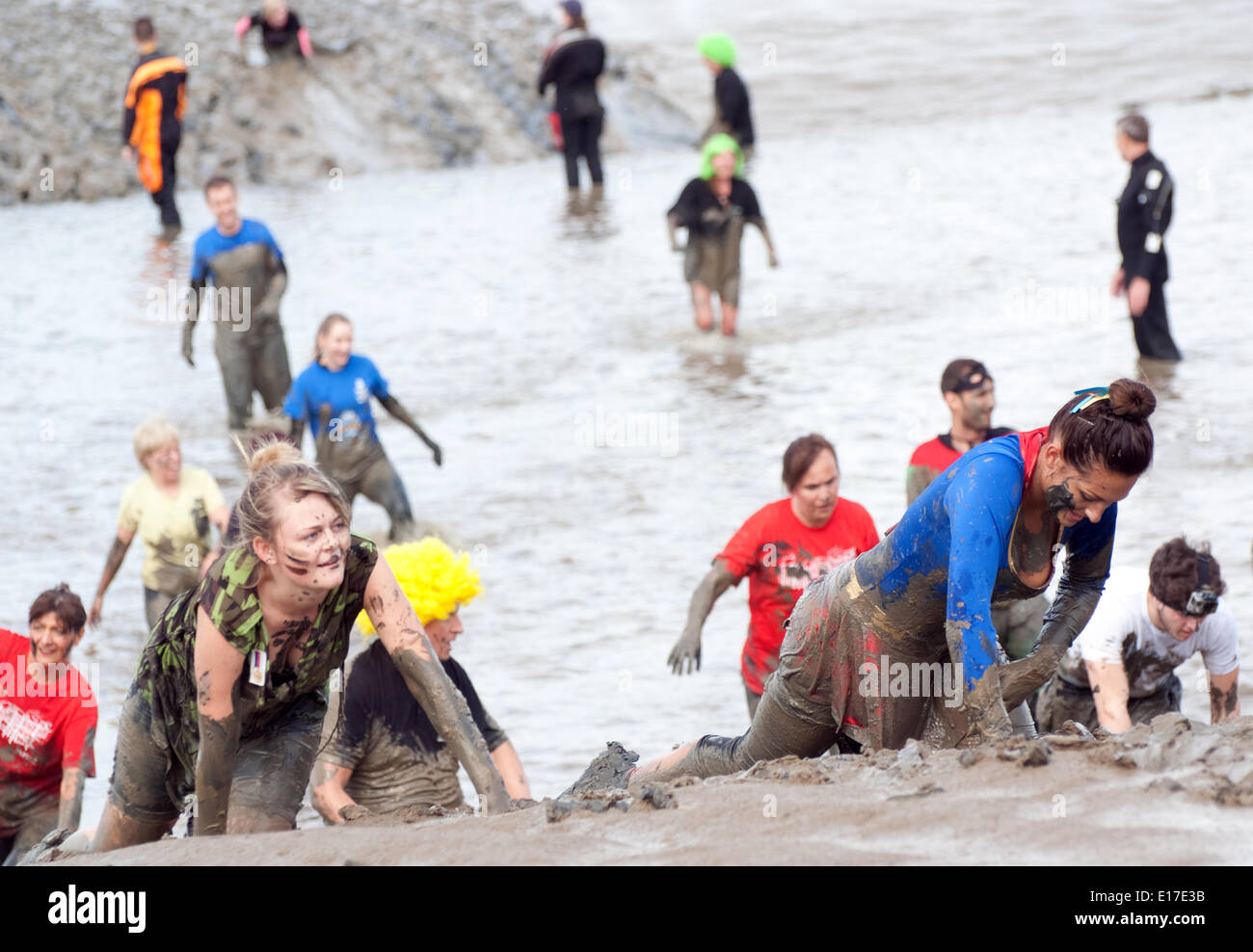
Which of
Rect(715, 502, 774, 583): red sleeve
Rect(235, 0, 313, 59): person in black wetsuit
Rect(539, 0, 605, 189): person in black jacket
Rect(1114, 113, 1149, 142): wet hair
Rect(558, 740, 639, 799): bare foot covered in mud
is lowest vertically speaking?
Rect(558, 740, 639, 799): bare foot covered in mud

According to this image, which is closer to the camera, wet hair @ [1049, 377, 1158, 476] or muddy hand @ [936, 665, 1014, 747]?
wet hair @ [1049, 377, 1158, 476]

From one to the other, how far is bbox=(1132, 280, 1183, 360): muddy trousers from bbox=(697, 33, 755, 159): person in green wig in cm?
893

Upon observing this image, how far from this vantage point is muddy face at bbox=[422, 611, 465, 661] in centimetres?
566

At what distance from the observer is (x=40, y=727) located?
18.9ft

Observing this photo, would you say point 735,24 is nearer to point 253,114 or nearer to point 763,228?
point 253,114

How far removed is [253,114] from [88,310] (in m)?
7.45

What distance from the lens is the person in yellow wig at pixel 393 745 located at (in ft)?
17.6

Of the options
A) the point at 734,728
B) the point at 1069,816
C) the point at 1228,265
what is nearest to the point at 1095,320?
the point at 1228,265

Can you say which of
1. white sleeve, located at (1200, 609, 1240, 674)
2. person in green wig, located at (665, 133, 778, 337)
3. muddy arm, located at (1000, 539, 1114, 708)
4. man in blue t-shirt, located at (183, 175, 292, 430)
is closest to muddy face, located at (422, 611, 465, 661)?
muddy arm, located at (1000, 539, 1114, 708)

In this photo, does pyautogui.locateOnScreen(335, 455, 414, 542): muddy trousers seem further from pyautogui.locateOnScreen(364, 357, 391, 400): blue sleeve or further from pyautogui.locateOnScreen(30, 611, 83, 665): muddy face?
pyautogui.locateOnScreen(30, 611, 83, 665): muddy face

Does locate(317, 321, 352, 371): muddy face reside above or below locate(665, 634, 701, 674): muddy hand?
above

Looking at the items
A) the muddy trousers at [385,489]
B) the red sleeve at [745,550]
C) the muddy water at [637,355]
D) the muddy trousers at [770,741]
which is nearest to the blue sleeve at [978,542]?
the muddy trousers at [770,741]

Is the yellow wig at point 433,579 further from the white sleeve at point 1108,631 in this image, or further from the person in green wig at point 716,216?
the person in green wig at point 716,216

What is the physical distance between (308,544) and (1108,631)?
3309 mm
